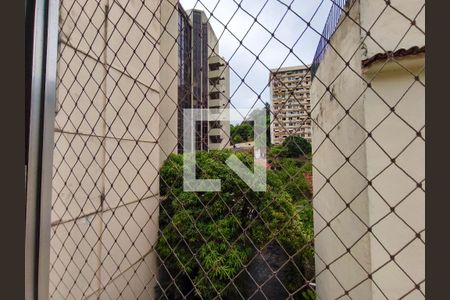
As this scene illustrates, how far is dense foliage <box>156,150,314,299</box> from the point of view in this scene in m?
2.42

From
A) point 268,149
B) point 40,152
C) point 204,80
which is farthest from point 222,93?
point 204,80

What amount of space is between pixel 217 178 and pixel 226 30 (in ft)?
6.86

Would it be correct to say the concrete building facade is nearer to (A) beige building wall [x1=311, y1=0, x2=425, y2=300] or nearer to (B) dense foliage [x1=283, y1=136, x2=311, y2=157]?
(B) dense foliage [x1=283, y1=136, x2=311, y2=157]

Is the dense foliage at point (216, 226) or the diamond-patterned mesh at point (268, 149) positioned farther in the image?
the dense foliage at point (216, 226)

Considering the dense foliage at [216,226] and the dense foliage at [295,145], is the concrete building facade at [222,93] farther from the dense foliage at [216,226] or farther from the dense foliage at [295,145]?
the dense foliage at [216,226]

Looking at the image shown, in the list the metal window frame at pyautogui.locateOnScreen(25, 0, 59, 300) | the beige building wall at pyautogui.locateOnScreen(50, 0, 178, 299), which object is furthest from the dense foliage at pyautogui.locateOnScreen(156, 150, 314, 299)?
→ the metal window frame at pyautogui.locateOnScreen(25, 0, 59, 300)

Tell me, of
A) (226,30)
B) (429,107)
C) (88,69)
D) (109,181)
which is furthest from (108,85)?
(429,107)

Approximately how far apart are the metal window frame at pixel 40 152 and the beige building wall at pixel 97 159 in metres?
0.42

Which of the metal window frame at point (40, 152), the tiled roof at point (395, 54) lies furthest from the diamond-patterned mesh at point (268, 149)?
the metal window frame at point (40, 152)

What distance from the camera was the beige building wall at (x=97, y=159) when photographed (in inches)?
A: 56.6

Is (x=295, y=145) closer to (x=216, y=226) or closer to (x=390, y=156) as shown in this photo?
(x=390, y=156)

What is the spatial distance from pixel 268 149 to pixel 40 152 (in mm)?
1535

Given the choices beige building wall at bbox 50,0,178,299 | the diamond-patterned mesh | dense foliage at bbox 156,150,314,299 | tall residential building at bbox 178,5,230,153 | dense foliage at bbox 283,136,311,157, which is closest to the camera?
the diamond-patterned mesh

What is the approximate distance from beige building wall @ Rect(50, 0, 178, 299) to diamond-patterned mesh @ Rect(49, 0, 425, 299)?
11mm
